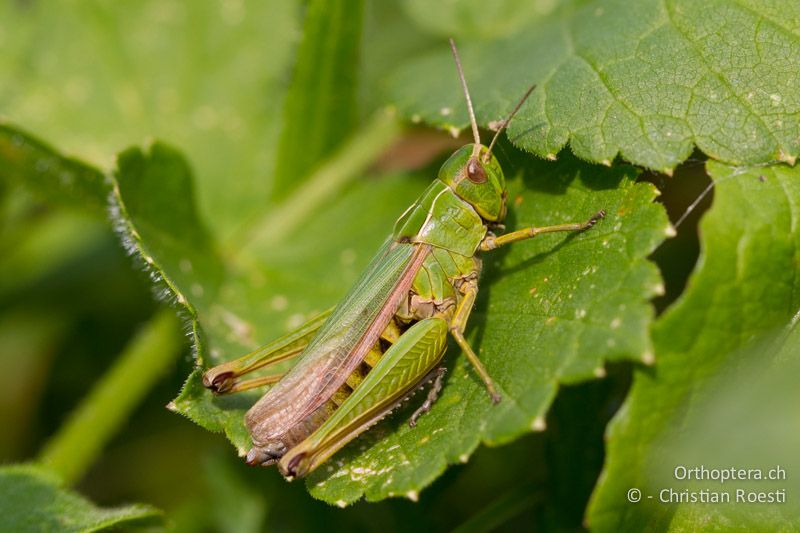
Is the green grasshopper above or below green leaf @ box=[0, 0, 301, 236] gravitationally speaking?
below

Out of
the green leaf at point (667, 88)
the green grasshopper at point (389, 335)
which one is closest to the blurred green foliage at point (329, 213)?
the green leaf at point (667, 88)

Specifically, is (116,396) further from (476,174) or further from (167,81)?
(476,174)

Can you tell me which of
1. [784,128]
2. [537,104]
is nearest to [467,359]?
[537,104]

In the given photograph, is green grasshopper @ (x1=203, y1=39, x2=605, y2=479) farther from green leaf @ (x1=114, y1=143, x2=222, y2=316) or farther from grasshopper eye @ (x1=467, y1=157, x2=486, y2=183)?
green leaf @ (x1=114, y1=143, x2=222, y2=316)

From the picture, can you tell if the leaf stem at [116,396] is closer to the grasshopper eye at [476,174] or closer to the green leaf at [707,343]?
the grasshopper eye at [476,174]

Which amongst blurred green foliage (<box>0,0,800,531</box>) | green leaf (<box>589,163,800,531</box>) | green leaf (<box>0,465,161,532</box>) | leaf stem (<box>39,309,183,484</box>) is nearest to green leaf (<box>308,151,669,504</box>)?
blurred green foliage (<box>0,0,800,531</box>)

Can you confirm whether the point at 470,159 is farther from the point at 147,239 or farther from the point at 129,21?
the point at 129,21
